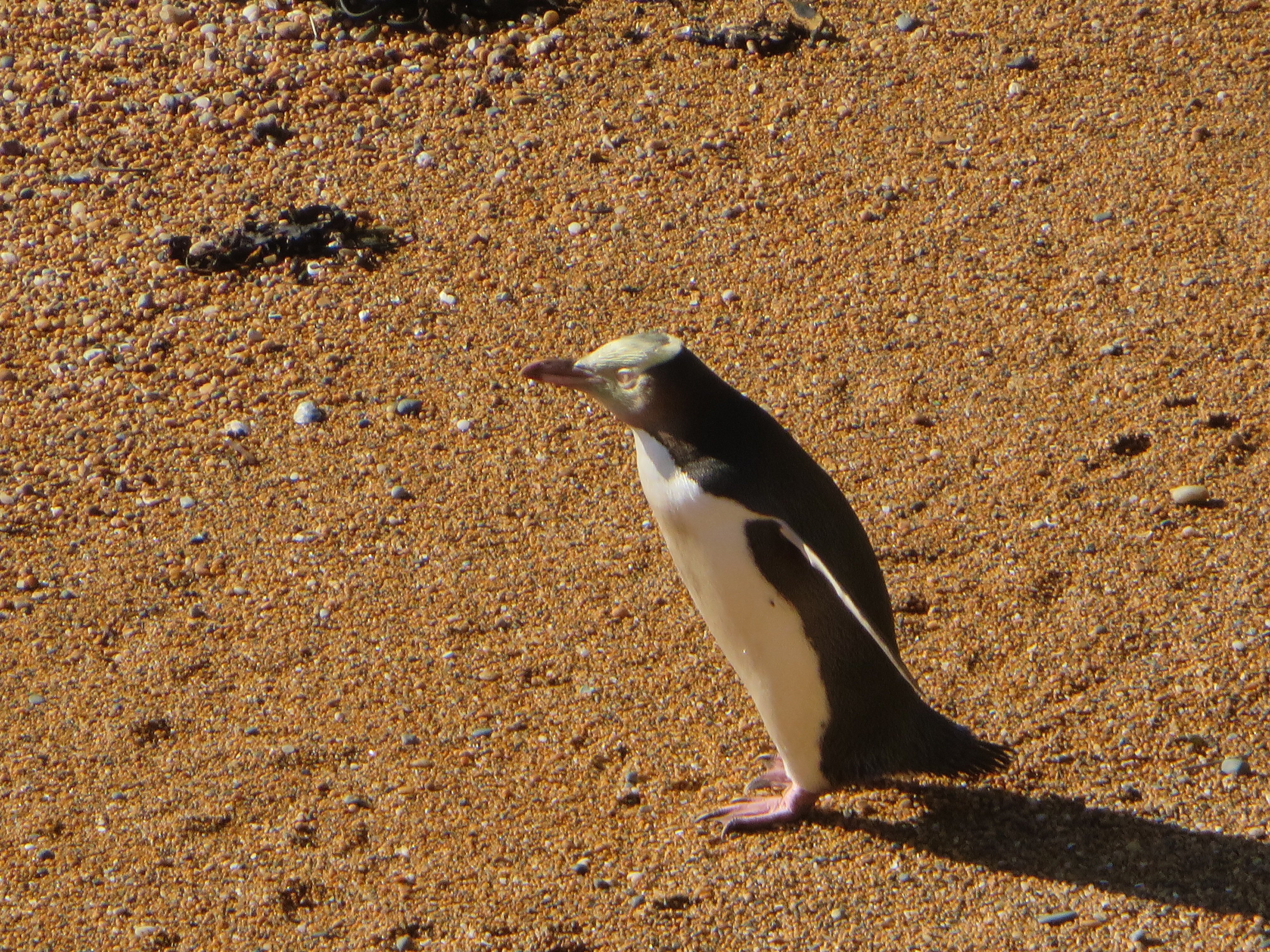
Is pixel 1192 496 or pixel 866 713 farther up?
pixel 1192 496

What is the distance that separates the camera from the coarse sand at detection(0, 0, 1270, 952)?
3.26 metres

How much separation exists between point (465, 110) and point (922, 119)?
6.24 ft

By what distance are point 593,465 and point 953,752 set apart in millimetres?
1708

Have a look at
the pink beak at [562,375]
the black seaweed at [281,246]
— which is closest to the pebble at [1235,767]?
the pink beak at [562,375]

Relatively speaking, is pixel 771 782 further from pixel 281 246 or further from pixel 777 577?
pixel 281 246

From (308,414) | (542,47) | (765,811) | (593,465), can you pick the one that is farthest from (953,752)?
(542,47)

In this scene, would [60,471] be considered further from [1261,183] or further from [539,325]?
[1261,183]

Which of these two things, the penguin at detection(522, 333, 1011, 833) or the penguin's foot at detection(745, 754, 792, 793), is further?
the penguin's foot at detection(745, 754, 792, 793)

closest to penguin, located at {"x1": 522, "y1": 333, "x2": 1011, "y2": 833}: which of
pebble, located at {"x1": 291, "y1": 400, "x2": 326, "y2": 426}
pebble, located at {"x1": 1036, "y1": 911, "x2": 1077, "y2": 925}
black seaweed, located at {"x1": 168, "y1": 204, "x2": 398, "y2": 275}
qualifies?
pebble, located at {"x1": 1036, "y1": 911, "x2": 1077, "y2": 925}

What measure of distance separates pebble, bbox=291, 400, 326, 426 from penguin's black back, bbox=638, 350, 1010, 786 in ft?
6.73

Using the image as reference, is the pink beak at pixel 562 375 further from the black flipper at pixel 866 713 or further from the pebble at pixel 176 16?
the pebble at pixel 176 16

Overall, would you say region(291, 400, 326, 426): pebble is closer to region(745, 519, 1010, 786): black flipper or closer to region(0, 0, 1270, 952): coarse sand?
region(0, 0, 1270, 952): coarse sand

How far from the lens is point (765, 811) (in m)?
3.35

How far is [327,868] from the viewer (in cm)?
333
